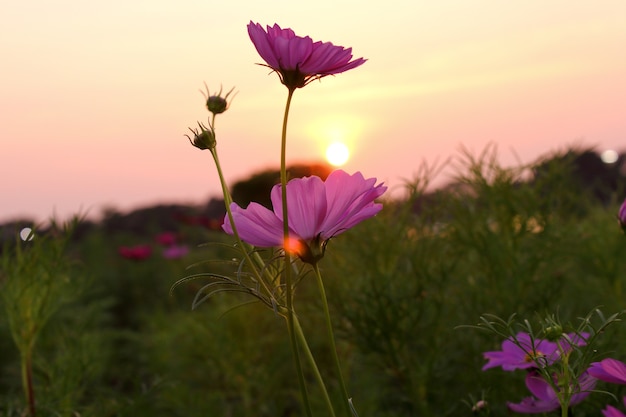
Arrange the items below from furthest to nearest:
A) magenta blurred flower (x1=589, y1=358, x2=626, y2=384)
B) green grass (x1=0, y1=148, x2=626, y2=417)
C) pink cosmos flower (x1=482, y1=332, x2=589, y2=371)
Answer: green grass (x1=0, y1=148, x2=626, y2=417) → pink cosmos flower (x1=482, y1=332, x2=589, y2=371) → magenta blurred flower (x1=589, y1=358, x2=626, y2=384)

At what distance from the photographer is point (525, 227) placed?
5.29 feet

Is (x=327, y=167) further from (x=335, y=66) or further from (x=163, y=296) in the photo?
(x=335, y=66)

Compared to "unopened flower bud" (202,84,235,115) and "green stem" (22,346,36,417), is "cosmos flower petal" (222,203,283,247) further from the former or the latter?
"green stem" (22,346,36,417)

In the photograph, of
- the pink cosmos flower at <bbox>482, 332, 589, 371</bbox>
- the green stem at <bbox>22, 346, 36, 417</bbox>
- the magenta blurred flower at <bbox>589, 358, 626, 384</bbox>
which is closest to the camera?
the magenta blurred flower at <bbox>589, 358, 626, 384</bbox>

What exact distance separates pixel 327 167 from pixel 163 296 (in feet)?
5.97

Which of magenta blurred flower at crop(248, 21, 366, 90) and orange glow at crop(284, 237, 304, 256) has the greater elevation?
magenta blurred flower at crop(248, 21, 366, 90)

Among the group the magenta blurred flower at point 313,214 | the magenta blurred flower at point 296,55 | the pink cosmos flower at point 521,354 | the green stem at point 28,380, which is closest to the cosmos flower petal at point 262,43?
the magenta blurred flower at point 296,55

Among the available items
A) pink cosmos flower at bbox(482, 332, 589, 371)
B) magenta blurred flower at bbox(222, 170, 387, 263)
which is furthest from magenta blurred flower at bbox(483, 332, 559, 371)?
magenta blurred flower at bbox(222, 170, 387, 263)

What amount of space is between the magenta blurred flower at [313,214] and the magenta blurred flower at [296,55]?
3.7 inches

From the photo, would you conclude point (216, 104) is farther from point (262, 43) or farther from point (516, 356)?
point (516, 356)

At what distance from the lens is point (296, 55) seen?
0.70m

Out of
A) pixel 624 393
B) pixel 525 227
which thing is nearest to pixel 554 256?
pixel 525 227

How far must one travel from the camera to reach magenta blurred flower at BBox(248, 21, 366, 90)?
70 cm

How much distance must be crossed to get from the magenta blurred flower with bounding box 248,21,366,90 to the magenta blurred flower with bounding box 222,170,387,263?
0.10m
